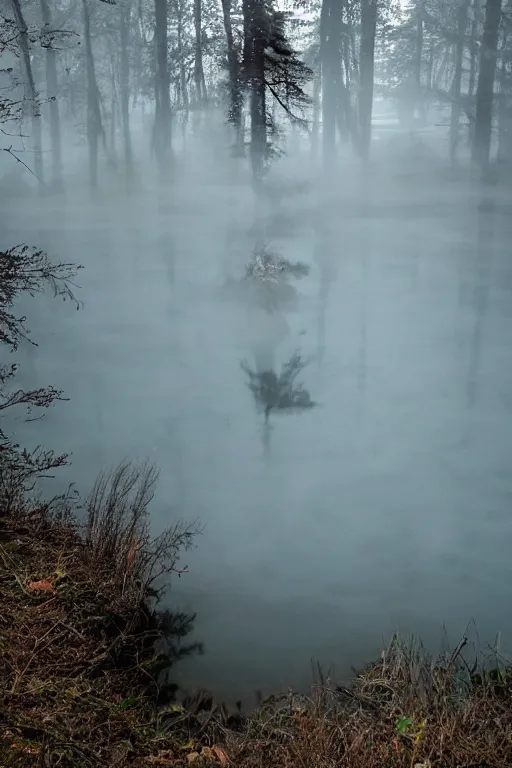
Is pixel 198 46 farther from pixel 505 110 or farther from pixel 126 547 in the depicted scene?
pixel 126 547

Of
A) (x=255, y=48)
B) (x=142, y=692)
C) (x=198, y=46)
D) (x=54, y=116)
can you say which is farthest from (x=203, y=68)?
(x=142, y=692)

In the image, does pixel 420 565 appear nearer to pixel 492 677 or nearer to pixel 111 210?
pixel 492 677

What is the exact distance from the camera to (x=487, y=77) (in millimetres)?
31062

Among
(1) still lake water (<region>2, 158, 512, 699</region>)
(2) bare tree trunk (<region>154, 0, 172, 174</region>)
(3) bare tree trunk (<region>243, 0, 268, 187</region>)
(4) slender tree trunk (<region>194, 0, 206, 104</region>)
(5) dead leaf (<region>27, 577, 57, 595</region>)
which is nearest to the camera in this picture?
(5) dead leaf (<region>27, 577, 57, 595</region>)

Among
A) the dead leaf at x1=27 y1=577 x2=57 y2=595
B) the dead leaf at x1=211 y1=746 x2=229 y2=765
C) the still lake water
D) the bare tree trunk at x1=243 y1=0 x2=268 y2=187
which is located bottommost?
the still lake water

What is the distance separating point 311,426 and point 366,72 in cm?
2701

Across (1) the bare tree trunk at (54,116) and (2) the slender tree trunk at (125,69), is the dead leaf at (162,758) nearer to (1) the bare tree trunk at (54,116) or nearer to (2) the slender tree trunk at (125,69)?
(1) the bare tree trunk at (54,116)

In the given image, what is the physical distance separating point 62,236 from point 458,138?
836 inches

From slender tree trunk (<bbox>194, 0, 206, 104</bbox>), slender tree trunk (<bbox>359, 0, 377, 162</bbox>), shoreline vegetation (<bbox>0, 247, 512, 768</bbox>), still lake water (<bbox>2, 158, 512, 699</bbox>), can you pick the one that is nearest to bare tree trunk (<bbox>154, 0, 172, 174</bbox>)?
slender tree trunk (<bbox>194, 0, 206, 104</bbox>)

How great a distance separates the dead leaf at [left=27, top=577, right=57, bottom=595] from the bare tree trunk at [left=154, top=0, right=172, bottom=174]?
87.8 feet

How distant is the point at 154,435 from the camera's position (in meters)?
11.5

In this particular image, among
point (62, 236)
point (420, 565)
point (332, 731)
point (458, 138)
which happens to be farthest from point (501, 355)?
point (458, 138)

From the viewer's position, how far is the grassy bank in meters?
4.89

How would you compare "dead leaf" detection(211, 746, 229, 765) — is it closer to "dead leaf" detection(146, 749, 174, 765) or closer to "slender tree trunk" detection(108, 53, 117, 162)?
"dead leaf" detection(146, 749, 174, 765)
